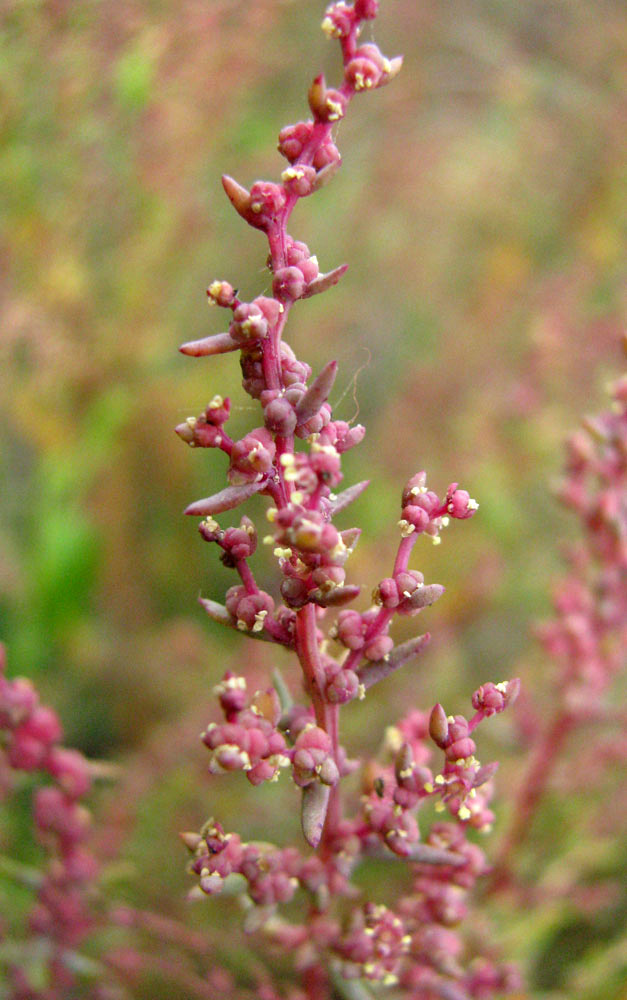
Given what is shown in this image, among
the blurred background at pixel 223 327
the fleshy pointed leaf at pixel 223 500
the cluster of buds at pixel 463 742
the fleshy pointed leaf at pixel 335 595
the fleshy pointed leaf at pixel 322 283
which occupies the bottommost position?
the cluster of buds at pixel 463 742

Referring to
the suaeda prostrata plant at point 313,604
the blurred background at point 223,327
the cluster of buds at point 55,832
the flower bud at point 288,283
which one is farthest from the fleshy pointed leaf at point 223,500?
the blurred background at point 223,327

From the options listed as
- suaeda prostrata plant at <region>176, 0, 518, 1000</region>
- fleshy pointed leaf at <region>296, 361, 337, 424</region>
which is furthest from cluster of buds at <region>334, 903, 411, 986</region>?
fleshy pointed leaf at <region>296, 361, 337, 424</region>

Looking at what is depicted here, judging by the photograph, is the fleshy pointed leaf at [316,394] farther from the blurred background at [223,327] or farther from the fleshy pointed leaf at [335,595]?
the blurred background at [223,327]

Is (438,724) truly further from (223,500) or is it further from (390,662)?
(223,500)

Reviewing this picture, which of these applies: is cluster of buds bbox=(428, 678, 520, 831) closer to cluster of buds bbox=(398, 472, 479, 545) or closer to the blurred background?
cluster of buds bbox=(398, 472, 479, 545)

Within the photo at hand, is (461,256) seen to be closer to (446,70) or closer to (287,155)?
(446,70)

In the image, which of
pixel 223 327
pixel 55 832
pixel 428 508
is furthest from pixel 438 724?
pixel 223 327

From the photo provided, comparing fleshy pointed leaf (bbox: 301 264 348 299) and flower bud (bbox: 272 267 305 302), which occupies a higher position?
fleshy pointed leaf (bbox: 301 264 348 299)
